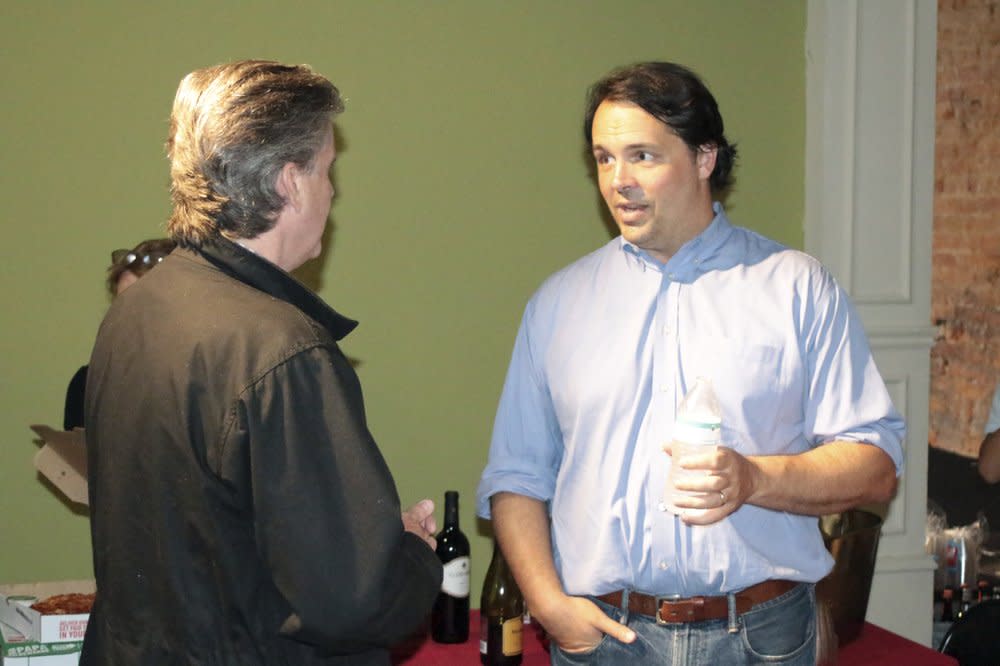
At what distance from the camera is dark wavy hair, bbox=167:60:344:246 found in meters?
1.47

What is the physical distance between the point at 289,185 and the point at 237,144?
92 mm

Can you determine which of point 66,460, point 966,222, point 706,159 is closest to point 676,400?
point 706,159

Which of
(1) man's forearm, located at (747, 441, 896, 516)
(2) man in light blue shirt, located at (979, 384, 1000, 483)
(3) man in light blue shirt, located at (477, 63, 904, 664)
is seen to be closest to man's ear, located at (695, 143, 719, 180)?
(3) man in light blue shirt, located at (477, 63, 904, 664)

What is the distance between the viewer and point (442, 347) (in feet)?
10.5

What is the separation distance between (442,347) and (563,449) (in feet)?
3.57

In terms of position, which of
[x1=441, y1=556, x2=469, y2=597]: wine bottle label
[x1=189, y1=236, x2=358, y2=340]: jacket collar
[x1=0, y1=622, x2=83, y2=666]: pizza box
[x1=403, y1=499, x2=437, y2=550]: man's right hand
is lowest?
[x1=441, y1=556, x2=469, y2=597]: wine bottle label

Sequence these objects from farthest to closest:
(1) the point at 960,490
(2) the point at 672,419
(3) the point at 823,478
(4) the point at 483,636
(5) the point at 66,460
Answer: (1) the point at 960,490 < (4) the point at 483,636 < (5) the point at 66,460 < (2) the point at 672,419 < (3) the point at 823,478

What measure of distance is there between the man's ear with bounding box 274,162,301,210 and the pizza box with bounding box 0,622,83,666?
1174 mm

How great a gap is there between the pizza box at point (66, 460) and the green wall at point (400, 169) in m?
0.60

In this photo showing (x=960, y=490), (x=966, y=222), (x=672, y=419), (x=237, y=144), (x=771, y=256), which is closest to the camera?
(x=237, y=144)

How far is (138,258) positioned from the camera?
268 centimetres

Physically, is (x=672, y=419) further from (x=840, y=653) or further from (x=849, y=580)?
(x=840, y=653)

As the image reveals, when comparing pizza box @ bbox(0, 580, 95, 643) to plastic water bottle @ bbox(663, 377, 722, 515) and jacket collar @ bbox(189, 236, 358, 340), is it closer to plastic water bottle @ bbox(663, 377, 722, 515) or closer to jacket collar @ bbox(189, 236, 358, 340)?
jacket collar @ bbox(189, 236, 358, 340)

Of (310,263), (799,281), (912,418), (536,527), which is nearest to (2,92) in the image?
(310,263)
